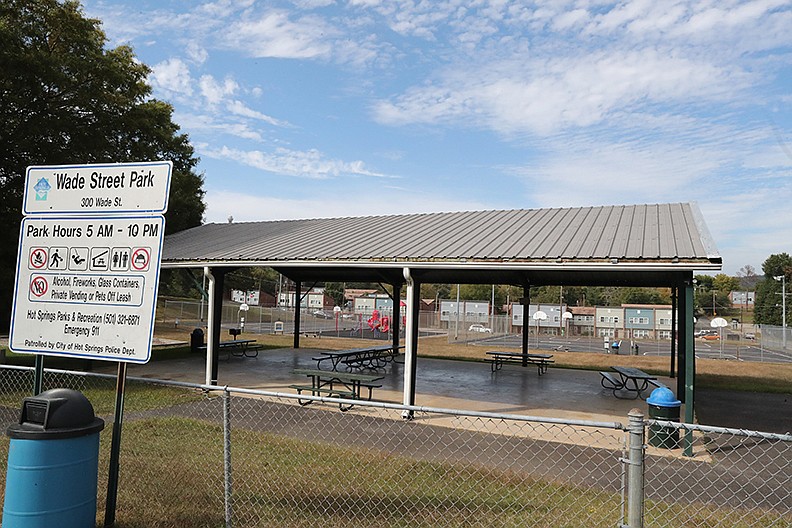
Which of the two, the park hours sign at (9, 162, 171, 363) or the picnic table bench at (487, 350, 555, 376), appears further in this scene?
the picnic table bench at (487, 350, 555, 376)

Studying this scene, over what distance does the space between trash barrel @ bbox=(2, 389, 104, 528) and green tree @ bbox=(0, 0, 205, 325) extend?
1063 centimetres

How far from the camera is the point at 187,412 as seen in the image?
9.12 meters

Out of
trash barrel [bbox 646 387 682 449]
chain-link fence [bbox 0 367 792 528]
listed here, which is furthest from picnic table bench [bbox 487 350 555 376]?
trash barrel [bbox 646 387 682 449]

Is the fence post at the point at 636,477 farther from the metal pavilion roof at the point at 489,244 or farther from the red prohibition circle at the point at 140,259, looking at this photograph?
the metal pavilion roof at the point at 489,244

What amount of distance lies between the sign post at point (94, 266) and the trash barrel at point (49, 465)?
18.8 inches

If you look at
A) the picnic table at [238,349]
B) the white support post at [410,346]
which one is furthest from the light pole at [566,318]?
the white support post at [410,346]

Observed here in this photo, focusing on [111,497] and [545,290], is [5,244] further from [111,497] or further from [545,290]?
[545,290]

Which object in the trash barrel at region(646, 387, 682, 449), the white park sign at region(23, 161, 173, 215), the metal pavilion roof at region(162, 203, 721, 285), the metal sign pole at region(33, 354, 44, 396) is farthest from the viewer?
the metal pavilion roof at region(162, 203, 721, 285)

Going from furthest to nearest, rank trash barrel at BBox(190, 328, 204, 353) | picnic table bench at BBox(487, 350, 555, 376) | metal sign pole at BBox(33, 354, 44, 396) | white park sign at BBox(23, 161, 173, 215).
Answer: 1. trash barrel at BBox(190, 328, 204, 353)
2. picnic table bench at BBox(487, 350, 555, 376)
3. metal sign pole at BBox(33, 354, 44, 396)
4. white park sign at BBox(23, 161, 173, 215)

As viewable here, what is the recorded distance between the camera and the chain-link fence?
438cm

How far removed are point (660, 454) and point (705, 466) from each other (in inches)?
25.4

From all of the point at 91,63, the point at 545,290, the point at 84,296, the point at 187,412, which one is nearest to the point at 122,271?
the point at 84,296

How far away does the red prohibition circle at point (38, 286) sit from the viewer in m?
4.29

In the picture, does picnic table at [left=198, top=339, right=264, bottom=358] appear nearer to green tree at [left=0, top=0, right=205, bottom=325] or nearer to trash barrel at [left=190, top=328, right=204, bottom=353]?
trash barrel at [left=190, top=328, right=204, bottom=353]
